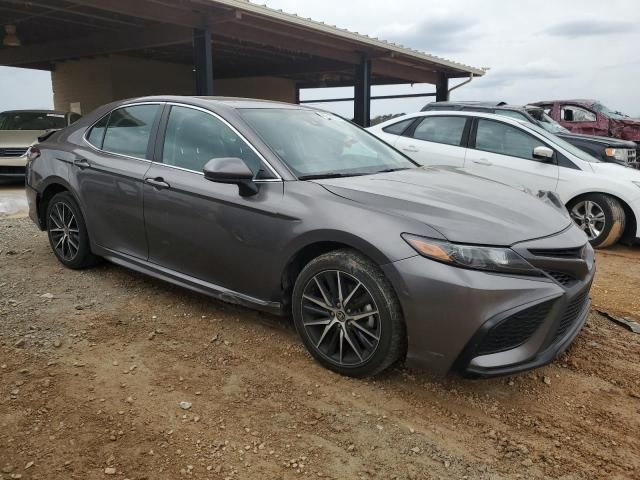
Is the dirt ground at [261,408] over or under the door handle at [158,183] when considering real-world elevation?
under

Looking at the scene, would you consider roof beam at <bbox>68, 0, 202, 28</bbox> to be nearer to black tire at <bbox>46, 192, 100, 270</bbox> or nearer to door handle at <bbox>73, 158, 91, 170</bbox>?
black tire at <bbox>46, 192, 100, 270</bbox>

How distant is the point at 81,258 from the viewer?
14.6 feet

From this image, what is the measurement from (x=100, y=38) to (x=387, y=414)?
42.6 feet

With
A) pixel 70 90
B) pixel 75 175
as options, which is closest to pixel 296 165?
pixel 75 175

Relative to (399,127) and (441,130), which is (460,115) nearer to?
(441,130)

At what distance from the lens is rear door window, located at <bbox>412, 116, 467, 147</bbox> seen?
7.12 metres

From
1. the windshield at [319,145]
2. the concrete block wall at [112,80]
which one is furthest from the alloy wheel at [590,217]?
the concrete block wall at [112,80]

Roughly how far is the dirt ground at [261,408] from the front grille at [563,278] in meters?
0.61

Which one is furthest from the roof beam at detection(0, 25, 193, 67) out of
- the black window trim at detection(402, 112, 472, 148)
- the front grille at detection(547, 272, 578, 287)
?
the front grille at detection(547, 272, 578, 287)

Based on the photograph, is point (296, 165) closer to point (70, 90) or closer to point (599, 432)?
point (599, 432)

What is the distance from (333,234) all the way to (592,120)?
1280 centimetres

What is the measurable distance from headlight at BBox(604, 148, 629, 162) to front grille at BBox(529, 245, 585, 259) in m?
5.00

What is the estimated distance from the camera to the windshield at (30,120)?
35.3 feet

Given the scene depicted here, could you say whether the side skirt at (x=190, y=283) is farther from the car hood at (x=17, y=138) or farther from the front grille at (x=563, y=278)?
the car hood at (x=17, y=138)
